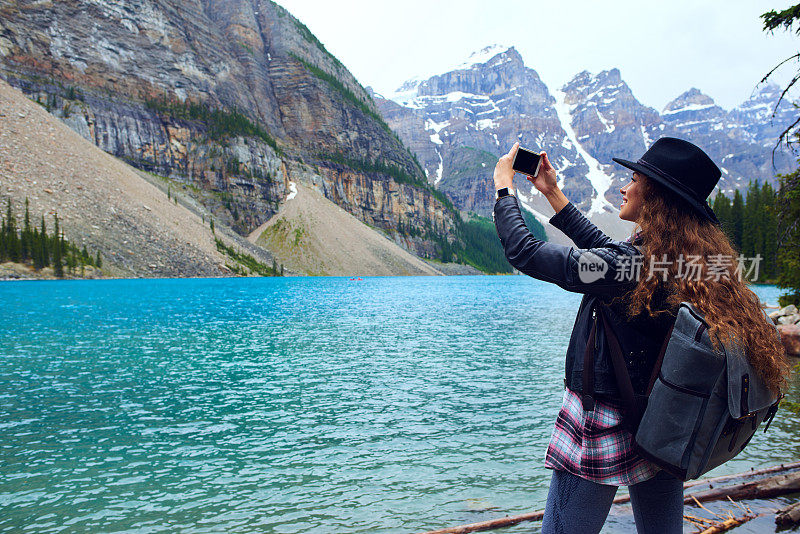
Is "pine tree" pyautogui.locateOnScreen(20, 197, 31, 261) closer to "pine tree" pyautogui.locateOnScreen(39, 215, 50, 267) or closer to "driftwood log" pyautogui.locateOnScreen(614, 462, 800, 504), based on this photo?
"pine tree" pyautogui.locateOnScreen(39, 215, 50, 267)

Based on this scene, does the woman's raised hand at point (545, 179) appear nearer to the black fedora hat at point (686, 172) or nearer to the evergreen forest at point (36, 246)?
the black fedora hat at point (686, 172)

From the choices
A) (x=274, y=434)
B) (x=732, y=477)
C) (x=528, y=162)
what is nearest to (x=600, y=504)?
(x=528, y=162)

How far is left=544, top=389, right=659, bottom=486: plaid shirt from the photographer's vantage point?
2.88 metres

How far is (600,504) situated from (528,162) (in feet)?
7.95

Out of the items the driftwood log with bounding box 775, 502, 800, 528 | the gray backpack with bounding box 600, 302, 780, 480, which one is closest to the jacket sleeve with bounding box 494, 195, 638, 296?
the gray backpack with bounding box 600, 302, 780, 480

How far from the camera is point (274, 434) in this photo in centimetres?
1241

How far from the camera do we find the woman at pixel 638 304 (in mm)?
2680

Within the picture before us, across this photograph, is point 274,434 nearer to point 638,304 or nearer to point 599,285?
point 599,285

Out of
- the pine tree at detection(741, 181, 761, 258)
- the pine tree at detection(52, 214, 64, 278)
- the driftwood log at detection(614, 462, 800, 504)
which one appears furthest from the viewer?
the pine tree at detection(741, 181, 761, 258)

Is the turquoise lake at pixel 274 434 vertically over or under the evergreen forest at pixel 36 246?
under

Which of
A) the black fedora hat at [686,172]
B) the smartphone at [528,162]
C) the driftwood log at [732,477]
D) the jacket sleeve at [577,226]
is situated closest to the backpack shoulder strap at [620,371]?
the black fedora hat at [686,172]

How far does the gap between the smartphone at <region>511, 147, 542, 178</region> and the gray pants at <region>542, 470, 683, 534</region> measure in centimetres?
217

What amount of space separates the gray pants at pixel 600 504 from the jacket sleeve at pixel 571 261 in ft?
4.10

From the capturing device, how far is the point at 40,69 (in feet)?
418
